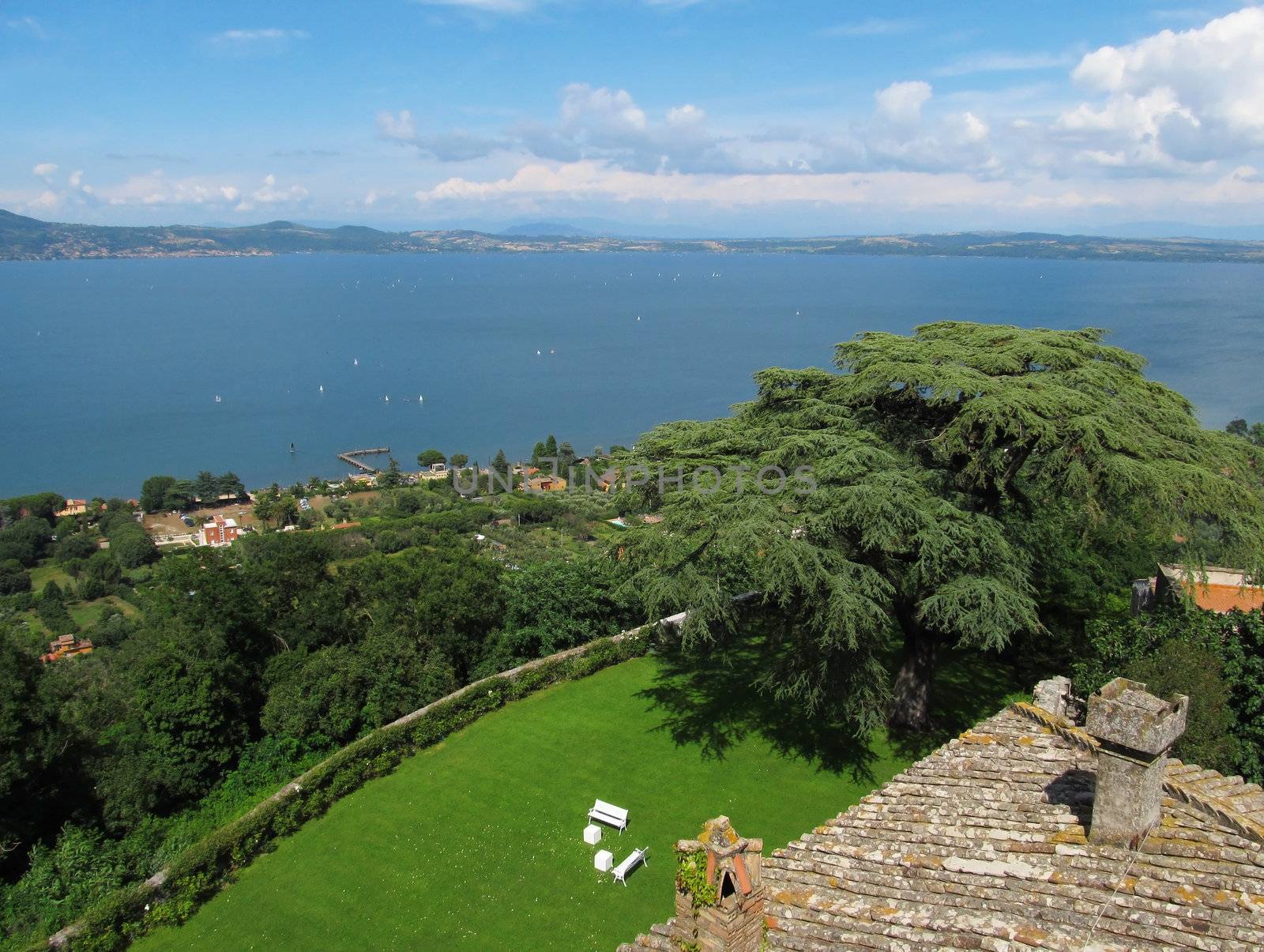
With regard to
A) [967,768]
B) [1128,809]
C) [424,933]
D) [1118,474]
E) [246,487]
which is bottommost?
[246,487]

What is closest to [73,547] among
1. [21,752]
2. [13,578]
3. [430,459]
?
[13,578]

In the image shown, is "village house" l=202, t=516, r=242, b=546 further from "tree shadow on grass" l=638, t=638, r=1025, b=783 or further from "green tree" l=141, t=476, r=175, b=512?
"tree shadow on grass" l=638, t=638, r=1025, b=783

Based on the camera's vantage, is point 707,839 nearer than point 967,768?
Yes

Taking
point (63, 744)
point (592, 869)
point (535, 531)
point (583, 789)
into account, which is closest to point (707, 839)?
point (592, 869)

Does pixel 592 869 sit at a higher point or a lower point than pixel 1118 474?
lower

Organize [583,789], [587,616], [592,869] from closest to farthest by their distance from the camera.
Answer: [592,869], [583,789], [587,616]

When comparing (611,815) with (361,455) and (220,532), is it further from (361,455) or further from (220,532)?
(361,455)

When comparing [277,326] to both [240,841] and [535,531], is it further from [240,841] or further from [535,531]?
[240,841]
